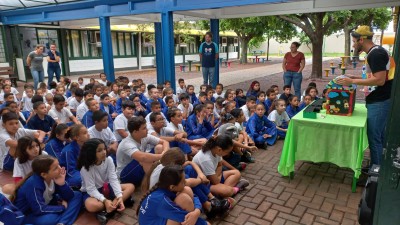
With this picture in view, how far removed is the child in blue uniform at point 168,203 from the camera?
2.29 metres

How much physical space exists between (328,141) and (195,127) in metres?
2.10

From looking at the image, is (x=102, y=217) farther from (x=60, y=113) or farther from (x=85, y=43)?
(x=85, y=43)

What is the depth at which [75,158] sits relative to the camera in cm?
355

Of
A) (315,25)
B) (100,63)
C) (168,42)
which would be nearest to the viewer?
(168,42)

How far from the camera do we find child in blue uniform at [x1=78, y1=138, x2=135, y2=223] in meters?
3.01

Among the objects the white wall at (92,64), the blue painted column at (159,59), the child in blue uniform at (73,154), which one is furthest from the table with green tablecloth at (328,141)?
the white wall at (92,64)

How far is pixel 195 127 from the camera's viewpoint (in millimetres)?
4969

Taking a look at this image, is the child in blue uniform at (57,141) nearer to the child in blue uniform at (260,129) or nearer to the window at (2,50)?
the child in blue uniform at (260,129)

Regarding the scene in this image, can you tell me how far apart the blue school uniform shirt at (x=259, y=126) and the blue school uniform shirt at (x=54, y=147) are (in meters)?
2.94

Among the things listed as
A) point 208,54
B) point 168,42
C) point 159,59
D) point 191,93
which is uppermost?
point 168,42

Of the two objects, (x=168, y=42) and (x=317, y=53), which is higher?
(x=168, y=42)

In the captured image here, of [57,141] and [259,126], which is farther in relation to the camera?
[259,126]

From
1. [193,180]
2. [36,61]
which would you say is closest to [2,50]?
[36,61]

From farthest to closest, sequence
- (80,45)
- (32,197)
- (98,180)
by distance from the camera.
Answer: (80,45)
(98,180)
(32,197)
